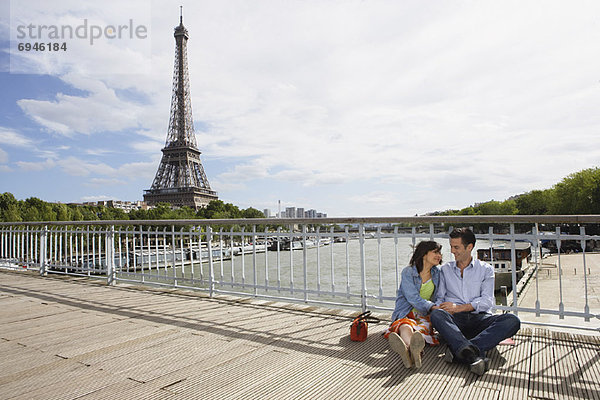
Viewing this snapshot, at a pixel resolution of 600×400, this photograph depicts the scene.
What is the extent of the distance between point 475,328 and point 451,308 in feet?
0.79

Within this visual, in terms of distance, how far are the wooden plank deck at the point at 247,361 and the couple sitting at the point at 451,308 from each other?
6.0 inches

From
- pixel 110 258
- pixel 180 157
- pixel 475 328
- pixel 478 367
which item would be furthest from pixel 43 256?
pixel 180 157

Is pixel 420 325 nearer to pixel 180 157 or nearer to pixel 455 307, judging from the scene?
pixel 455 307

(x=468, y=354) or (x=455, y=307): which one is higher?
(x=455, y=307)

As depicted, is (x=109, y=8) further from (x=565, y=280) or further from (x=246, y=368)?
(x=565, y=280)

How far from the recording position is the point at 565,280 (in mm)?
30125

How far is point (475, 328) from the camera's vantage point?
3279 mm

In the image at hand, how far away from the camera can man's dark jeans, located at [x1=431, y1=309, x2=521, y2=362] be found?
2.97 m

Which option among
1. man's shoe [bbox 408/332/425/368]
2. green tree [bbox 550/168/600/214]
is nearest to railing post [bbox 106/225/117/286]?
man's shoe [bbox 408/332/425/368]

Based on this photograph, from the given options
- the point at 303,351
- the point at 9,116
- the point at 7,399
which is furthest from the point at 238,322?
the point at 9,116

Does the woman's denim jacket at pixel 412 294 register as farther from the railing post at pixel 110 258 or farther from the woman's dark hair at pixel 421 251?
the railing post at pixel 110 258

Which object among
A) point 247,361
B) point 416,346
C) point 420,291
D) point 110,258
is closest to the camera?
point 416,346

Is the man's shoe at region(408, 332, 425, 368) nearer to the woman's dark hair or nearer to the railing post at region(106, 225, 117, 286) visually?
the woman's dark hair

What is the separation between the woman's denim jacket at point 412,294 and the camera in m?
3.43
